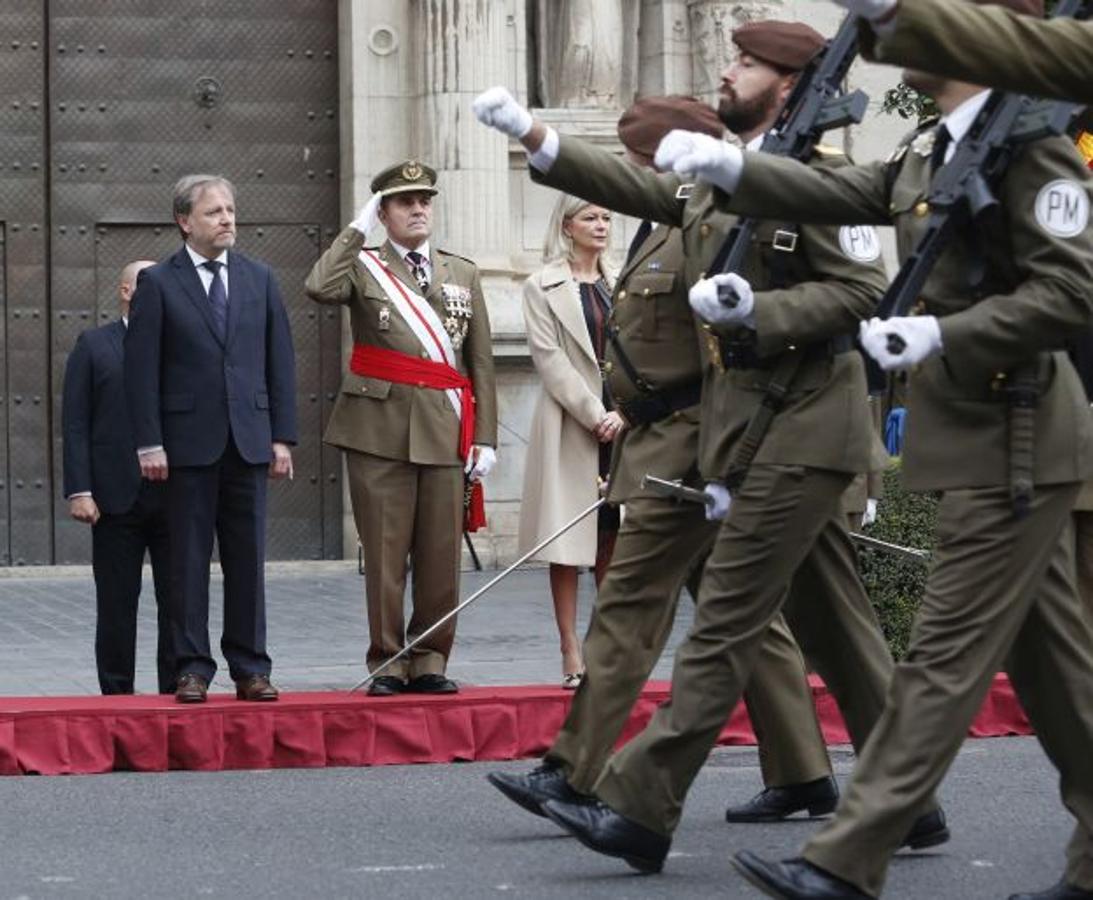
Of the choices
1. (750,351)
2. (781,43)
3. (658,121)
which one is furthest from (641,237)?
(750,351)

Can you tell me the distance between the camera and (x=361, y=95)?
18.4 m

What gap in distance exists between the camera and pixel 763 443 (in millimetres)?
7547

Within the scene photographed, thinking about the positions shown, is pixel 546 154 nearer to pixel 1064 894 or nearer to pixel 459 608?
pixel 1064 894

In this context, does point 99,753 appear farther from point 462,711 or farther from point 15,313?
point 15,313

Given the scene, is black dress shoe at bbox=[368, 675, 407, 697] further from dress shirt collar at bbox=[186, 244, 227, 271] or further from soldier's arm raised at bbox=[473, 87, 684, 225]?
soldier's arm raised at bbox=[473, 87, 684, 225]

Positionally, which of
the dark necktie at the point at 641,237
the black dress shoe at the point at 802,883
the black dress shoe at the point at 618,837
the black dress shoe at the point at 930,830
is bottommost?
the black dress shoe at the point at 930,830

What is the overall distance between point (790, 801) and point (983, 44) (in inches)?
136

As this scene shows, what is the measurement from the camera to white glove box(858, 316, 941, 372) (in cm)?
623

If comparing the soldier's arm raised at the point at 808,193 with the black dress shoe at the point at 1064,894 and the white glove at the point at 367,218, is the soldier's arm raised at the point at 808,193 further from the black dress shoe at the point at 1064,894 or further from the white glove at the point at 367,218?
the white glove at the point at 367,218

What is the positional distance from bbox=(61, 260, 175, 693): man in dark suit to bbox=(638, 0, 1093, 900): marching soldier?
201 inches

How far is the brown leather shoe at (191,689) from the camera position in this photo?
10078 mm

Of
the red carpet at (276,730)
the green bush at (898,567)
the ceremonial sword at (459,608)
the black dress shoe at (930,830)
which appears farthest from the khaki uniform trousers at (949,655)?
the green bush at (898,567)

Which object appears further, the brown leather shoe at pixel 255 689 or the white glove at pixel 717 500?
the brown leather shoe at pixel 255 689

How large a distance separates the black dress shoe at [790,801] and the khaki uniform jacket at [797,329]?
44.0 inches
